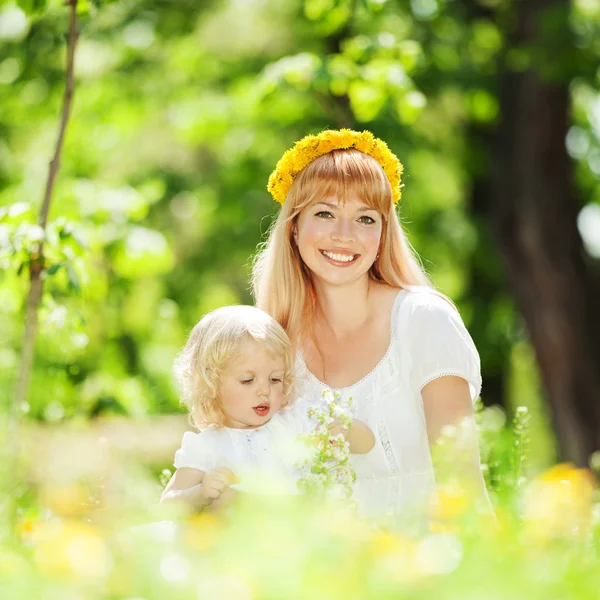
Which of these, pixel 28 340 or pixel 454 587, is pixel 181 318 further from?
pixel 454 587

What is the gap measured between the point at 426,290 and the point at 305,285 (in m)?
0.50

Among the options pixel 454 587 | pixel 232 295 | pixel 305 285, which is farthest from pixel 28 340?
pixel 232 295

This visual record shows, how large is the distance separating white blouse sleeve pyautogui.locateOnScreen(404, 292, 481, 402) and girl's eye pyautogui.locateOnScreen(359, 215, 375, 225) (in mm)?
338

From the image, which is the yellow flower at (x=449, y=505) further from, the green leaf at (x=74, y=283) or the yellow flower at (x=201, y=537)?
the green leaf at (x=74, y=283)

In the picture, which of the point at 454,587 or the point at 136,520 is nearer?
the point at 454,587

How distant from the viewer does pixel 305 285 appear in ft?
11.1

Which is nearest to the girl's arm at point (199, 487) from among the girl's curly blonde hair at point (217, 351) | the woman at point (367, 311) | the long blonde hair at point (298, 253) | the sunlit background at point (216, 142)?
the girl's curly blonde hair at point (217, 351)

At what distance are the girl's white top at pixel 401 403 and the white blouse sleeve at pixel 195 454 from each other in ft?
1.72

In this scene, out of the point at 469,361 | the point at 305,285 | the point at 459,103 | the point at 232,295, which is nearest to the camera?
the point at 469,361

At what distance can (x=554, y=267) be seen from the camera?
8.16 metres

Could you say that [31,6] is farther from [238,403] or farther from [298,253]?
[238,403]

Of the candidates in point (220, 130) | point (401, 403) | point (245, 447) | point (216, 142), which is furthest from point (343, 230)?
point (216, 142)

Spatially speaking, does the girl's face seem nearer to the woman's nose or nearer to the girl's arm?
the girl's arm

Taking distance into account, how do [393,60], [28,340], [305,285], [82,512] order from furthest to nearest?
[393,60]
[305,285]
[28,340]
[82,512]
